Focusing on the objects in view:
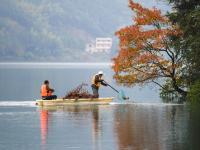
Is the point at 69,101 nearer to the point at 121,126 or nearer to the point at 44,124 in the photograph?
the point at 44,124

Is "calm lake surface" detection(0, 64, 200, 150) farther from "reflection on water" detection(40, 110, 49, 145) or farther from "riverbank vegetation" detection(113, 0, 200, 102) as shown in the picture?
"riverbank vegetation" detection(113, 0, 200, 102)

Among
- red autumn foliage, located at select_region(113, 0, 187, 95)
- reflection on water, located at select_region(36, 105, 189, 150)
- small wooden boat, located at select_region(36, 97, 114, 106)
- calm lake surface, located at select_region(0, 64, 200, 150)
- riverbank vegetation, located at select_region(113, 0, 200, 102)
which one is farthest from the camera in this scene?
red autumn foliage, located at select_region(113, 0, 187, 95)

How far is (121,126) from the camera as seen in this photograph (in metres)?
33.3

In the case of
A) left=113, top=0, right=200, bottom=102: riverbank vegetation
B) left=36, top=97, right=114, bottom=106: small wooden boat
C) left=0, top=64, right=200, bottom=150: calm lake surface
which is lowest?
left=0, top=64, right=200, bottom=150: calm lake surface

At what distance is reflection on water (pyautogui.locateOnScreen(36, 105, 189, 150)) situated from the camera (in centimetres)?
2709

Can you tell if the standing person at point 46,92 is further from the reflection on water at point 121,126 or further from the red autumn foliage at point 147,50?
the red autumn foliage at point 147,50

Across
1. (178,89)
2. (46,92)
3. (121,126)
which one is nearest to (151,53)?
(178,89)

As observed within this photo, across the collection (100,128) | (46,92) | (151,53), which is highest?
(151,53)

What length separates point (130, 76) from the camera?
172 feet

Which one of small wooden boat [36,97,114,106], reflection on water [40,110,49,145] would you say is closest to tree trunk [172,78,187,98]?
small wooden boat [36,97,114,106]

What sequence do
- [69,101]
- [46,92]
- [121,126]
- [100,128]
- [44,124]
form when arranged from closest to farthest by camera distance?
[100,128] < [121,126] < [44,124] < [46,92] < [69,101]

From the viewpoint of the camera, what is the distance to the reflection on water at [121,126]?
27.1 metres

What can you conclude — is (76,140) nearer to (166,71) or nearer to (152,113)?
(152,113)

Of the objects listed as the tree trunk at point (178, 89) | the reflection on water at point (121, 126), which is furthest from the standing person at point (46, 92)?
the tree trunk at point (178, 89)
